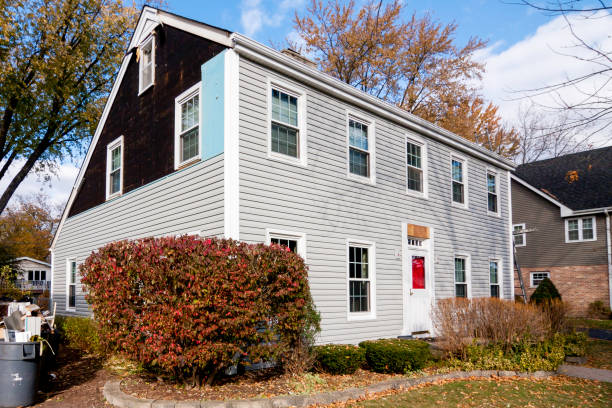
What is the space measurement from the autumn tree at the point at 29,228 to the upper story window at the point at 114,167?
32.9 metres

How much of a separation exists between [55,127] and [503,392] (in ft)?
70.9

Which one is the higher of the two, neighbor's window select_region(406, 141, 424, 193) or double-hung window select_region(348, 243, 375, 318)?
neighbor's window select_region(406, 141, 424, 193)

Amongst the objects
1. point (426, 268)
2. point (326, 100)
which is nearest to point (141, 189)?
point (326, 100)

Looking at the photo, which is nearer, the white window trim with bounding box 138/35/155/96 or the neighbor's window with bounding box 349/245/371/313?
the neighbor's window with bounding box 349/245/371/313

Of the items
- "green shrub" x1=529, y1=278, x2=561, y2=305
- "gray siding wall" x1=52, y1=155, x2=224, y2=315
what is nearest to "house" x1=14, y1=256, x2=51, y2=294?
"gray siding wall" x1=52, y1=155, x2=224, y2=315

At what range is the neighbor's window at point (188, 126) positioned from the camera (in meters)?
9.62

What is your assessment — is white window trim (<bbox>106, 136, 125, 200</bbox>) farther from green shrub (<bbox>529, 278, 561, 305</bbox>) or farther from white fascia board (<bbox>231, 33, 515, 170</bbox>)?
green shrub (<bbox>529, 278, 561, 305</bbox>)

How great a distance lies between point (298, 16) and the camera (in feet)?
80.9

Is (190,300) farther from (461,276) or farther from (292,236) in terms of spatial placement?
(461,276)

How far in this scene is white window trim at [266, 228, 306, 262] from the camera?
346 inches

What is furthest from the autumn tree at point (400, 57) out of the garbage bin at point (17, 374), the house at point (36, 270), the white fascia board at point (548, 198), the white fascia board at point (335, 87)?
the house at point (36, 270)

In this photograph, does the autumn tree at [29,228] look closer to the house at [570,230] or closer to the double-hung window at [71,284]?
the double-hung window at [71,284]

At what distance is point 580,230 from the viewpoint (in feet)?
76.7

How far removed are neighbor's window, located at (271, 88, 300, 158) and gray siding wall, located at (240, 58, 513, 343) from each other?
283mm
